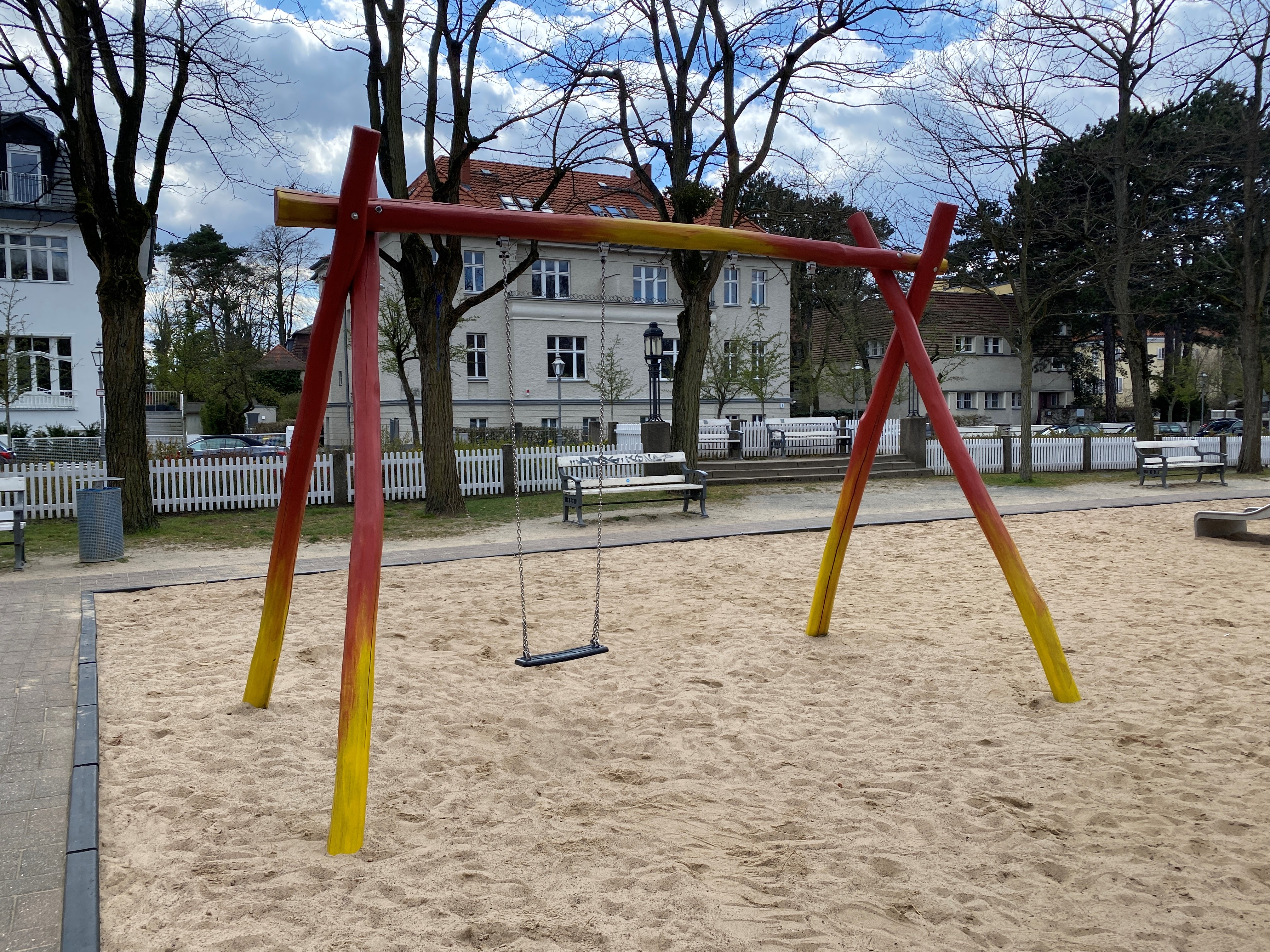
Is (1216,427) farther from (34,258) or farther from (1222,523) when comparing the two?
(34,258)

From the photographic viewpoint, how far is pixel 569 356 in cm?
3556

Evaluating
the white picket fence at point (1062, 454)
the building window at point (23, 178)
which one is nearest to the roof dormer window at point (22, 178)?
the building window at point (23, 178)

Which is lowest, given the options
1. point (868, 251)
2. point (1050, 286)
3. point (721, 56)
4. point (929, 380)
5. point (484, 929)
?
point (484, 929)

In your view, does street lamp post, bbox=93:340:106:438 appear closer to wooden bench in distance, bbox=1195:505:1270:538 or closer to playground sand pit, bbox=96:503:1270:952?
playground sand pit, bbox=96:503:1270:952

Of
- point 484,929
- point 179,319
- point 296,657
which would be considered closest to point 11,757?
point 296,657

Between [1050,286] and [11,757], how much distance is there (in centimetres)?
2083

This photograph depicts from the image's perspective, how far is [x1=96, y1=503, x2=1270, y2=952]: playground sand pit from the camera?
2.79 metres

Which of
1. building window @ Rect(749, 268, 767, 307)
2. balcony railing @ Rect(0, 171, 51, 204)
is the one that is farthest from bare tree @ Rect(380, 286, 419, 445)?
building window @ Rect(749, 268, 767, 307)

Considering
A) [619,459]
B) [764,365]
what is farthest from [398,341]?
[619,459]

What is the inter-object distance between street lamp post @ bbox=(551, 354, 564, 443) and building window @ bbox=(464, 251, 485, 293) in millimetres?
2926

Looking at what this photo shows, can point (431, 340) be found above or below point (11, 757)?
above

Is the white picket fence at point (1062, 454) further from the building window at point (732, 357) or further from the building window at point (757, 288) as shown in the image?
the building window at point (757, 288)

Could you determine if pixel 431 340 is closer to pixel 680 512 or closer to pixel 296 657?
pixel 680 512

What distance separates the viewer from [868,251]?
5.52 m
